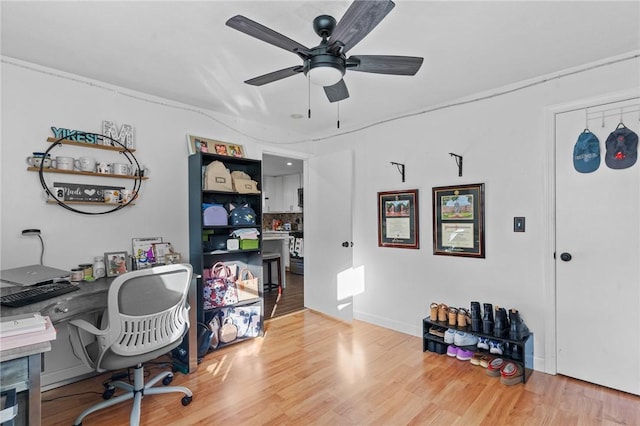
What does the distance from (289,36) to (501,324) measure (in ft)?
8.76

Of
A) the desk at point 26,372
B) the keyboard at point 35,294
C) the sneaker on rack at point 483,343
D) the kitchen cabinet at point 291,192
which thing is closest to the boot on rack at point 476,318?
the sneaker on rack at point 483,343

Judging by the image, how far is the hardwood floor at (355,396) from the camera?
6.72ft

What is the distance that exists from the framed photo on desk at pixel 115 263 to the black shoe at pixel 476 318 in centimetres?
298

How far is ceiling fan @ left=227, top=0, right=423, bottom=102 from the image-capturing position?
4.54 feet

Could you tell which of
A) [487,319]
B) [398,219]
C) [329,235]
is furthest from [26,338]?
[329,235]

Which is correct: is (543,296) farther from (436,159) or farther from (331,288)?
(331,288)

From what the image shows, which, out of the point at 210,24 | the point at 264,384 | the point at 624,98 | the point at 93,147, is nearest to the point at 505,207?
the point at 624,98

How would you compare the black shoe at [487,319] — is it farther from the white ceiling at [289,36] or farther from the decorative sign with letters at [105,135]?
the decorative sign with letters at [105,135]

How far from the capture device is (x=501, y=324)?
2646 millimetres

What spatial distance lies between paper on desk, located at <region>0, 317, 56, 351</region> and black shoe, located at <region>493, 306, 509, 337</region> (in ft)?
9.30

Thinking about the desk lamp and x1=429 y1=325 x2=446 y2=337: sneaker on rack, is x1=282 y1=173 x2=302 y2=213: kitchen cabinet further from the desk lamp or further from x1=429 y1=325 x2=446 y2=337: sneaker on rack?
the desk lamp

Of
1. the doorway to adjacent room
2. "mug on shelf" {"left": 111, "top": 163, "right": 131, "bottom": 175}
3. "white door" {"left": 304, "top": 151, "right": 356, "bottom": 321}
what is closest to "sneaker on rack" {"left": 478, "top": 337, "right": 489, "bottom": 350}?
"white door" {"left": 304, "top": 151, "right": 356, "bottom": 321}

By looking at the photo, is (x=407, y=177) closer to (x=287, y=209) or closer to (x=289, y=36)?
(x=289, y=36)

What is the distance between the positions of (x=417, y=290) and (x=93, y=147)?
3.25 meters
